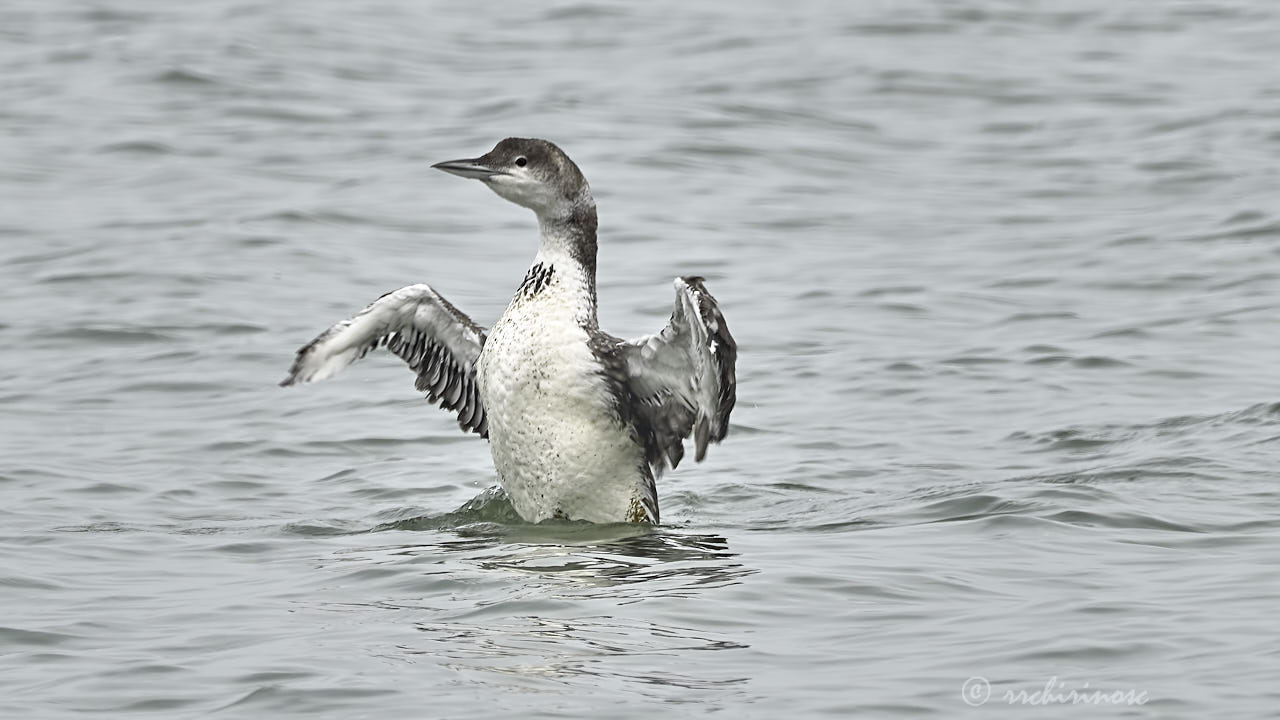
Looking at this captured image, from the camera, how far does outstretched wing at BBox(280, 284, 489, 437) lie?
30.0ft

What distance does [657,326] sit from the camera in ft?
42.7

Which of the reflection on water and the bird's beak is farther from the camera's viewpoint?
the bird's beak

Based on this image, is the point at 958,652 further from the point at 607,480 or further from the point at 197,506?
the point at 197,506

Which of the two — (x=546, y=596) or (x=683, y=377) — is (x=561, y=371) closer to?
(x=683, y=377)

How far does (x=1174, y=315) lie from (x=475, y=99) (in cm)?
908

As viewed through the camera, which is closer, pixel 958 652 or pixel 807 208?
pixel 958 652

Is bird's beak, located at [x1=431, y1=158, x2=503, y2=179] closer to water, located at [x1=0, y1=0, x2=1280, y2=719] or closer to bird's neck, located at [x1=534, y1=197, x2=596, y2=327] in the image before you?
bird's neck, located at [x1=534, y1=197, x2=596, y2=327]

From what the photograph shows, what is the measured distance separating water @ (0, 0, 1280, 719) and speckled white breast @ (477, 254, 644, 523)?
24 cm

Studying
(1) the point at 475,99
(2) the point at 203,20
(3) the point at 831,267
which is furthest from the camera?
(2) the point at 203,20

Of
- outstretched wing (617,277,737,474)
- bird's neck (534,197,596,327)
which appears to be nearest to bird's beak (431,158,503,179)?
bird's neck (534,197,596,327)

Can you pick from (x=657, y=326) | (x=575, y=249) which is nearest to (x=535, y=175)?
(x=575, y=249)

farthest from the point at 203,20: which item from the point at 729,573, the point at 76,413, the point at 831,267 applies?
the point at 729,573

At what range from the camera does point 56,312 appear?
45.1ft

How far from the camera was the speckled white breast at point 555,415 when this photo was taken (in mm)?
8727
